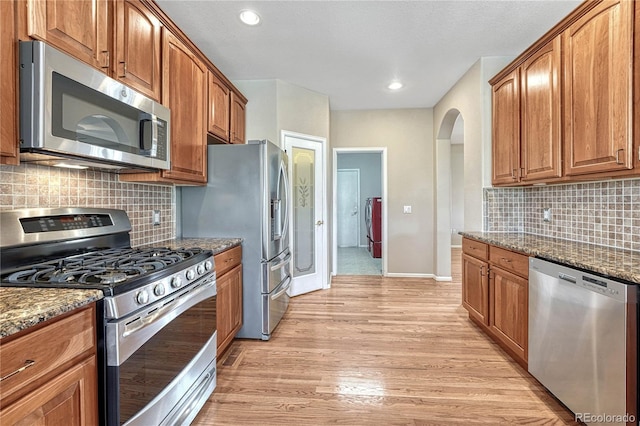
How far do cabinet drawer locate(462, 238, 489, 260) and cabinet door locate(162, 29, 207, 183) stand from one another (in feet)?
8.04

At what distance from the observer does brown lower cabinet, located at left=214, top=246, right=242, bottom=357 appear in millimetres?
2199

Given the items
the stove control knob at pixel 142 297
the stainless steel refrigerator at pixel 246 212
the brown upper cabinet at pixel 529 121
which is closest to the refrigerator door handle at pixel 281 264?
the stainless steel refrigerator at pixel 246 212

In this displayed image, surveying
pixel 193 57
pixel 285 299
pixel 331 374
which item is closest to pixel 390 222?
pixel 285 299

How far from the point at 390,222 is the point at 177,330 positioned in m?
3.87

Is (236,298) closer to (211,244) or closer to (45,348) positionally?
(211,244)

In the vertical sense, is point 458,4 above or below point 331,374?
above

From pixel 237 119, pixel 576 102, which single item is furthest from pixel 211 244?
pixel 576 102

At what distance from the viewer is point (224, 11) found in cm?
235

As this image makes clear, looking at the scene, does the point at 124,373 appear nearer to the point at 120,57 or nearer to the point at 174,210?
the point at 120,57

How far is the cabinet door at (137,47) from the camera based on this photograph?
1656 millimetres

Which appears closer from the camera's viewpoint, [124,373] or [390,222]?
[124,373]

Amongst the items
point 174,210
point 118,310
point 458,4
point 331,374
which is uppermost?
point 458,4

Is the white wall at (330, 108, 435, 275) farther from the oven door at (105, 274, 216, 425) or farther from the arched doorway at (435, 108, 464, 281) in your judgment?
the oven door at (105, 274, 216, 425)

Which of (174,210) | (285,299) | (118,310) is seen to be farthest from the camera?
(285,299)
